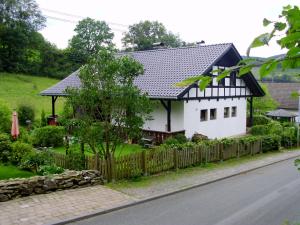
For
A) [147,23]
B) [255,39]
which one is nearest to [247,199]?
[255,39]

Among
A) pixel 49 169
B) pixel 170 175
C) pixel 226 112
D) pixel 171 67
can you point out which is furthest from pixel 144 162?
pixel 226 112

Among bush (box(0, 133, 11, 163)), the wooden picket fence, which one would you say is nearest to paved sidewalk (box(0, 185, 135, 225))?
the wooden picket fence

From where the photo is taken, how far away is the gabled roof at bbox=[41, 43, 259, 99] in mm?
21266

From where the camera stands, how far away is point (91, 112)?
41.9ft

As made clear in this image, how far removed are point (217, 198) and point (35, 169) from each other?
21.4ft

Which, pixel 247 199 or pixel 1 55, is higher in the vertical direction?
pixel 1 55

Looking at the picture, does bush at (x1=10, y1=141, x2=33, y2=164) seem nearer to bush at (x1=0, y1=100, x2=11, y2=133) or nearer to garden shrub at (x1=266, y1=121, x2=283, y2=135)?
bush at (x1=0, y1=100, x2=11, y2=133)

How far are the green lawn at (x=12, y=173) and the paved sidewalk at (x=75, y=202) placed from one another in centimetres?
178

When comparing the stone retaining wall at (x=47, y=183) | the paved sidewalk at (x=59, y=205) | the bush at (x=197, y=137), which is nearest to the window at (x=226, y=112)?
the bush at (x=197, y=137)

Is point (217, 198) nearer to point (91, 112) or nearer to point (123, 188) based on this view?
point (123, 188)

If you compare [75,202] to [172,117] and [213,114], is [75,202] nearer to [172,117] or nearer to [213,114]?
[172,117]

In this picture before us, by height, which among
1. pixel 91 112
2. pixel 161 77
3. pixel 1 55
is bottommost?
pixel 91 112

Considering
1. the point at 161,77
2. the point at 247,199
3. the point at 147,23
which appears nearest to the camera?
the point at 247,199

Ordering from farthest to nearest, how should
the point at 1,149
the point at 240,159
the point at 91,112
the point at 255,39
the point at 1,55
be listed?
the point at 1,55 < the point at 240,159 < the point at 1,149 < the point at 91,112 < the point at 255,39
